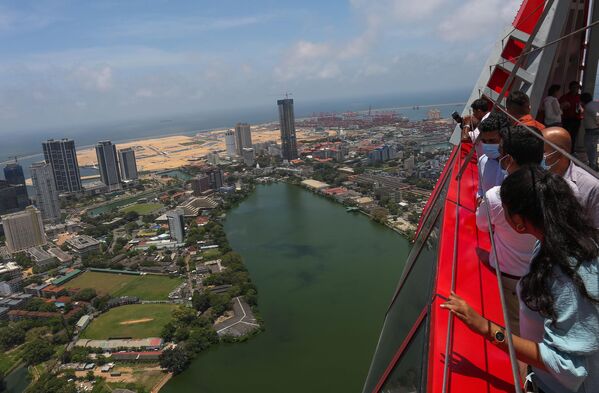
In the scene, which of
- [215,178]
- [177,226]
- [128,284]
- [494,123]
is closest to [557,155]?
[494,123]

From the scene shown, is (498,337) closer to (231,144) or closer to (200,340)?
(200,340)

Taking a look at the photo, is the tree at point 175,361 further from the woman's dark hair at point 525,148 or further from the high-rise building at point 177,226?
the high-rise building at point 177,226

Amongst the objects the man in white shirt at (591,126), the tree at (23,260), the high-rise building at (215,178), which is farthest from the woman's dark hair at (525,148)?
the high-rise building at (215,178)

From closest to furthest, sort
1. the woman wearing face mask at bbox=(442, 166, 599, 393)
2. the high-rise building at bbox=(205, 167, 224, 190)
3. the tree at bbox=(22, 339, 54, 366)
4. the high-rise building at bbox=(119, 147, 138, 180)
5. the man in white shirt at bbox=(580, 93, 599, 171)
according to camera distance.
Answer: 1. the woman wearing face mask at bbox=(442, 166, 599, 393)
2. the man in white shirt at bbox=(580, 93, 599, 171)
3. the tree at bbox=(22, 339, 54, 366)
4. the high-rise building at bbox=(205, 167, 224, 190)
5. the high-rise building at bbox=(119, 147, 138, 180)

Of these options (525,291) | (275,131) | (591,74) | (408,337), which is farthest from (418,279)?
(275,131)

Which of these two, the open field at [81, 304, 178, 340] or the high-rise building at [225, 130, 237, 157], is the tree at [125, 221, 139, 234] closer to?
the open field at [81, 304, 178, 340]

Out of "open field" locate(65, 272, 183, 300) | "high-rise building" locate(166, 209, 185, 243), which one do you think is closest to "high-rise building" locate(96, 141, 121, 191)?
"high-rise building" locate(166, 209, 185, 243)
